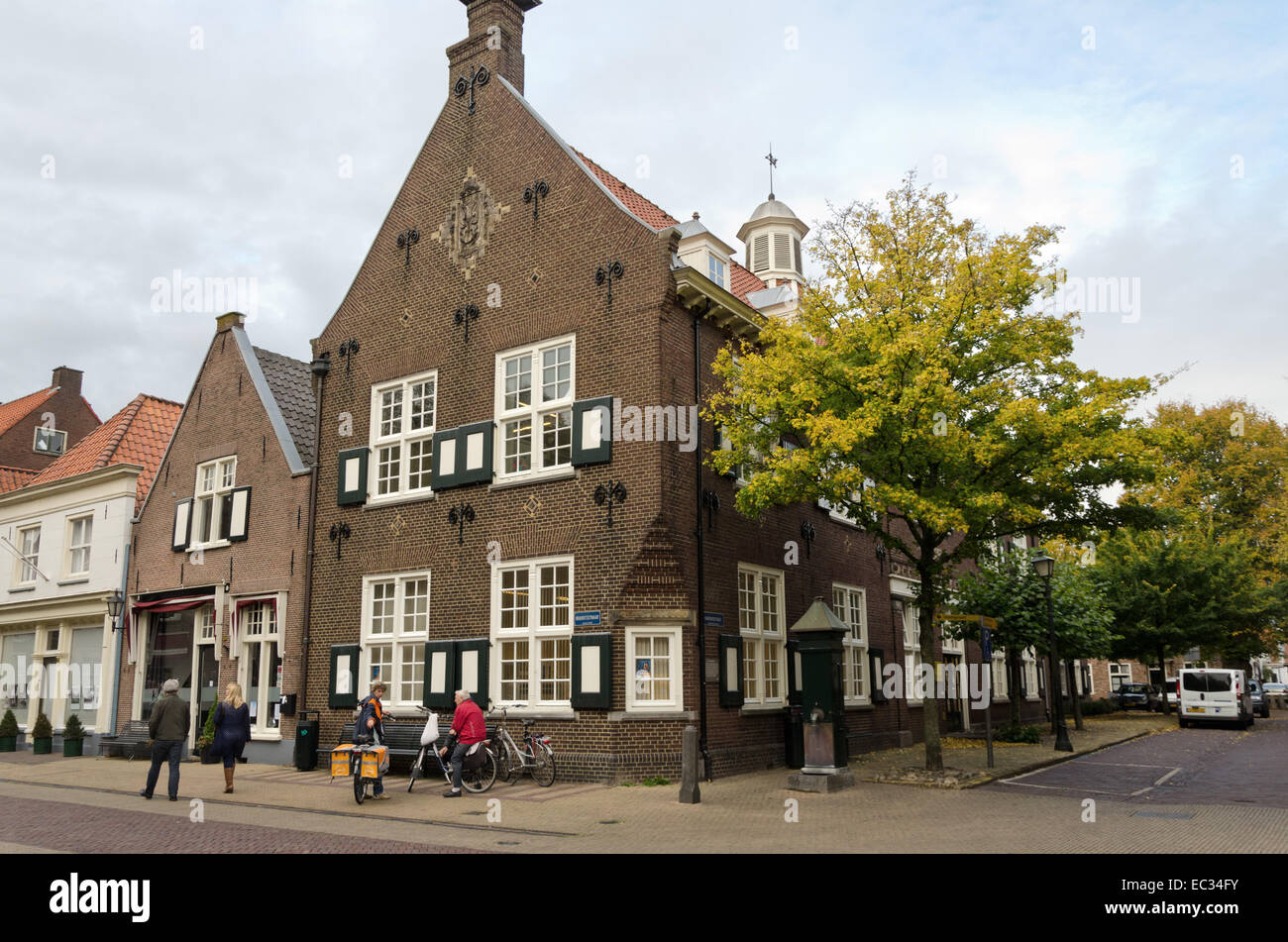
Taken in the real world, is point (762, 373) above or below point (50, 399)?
below

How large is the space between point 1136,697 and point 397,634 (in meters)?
43.6

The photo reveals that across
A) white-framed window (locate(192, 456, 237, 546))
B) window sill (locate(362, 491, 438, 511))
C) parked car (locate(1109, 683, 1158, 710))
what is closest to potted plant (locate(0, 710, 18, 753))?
white-framed window (locate(192, 456, 237, 546))

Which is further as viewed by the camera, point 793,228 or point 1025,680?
point 1025,680

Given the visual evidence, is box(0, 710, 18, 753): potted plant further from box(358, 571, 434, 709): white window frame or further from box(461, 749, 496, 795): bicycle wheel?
box(461, 749, 496, 795): bicycle wheel

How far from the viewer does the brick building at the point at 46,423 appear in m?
35.8

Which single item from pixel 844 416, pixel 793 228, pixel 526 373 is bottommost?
pixel 844 416

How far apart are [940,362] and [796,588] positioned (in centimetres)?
674

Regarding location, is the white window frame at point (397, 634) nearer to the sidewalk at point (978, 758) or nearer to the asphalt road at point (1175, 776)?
the sidewalk at point (978, 758)

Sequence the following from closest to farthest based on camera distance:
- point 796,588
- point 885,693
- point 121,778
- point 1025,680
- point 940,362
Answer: point 940,362 < point 121,778 < point 796,588 < point 885,693 < point 1025,680

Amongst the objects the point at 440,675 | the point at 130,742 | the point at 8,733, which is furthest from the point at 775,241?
the point at 8,733

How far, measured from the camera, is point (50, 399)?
122ft

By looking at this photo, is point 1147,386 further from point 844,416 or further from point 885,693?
point 885,693

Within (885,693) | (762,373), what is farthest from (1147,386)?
(885,693)

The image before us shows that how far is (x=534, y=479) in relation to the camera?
1686cm
